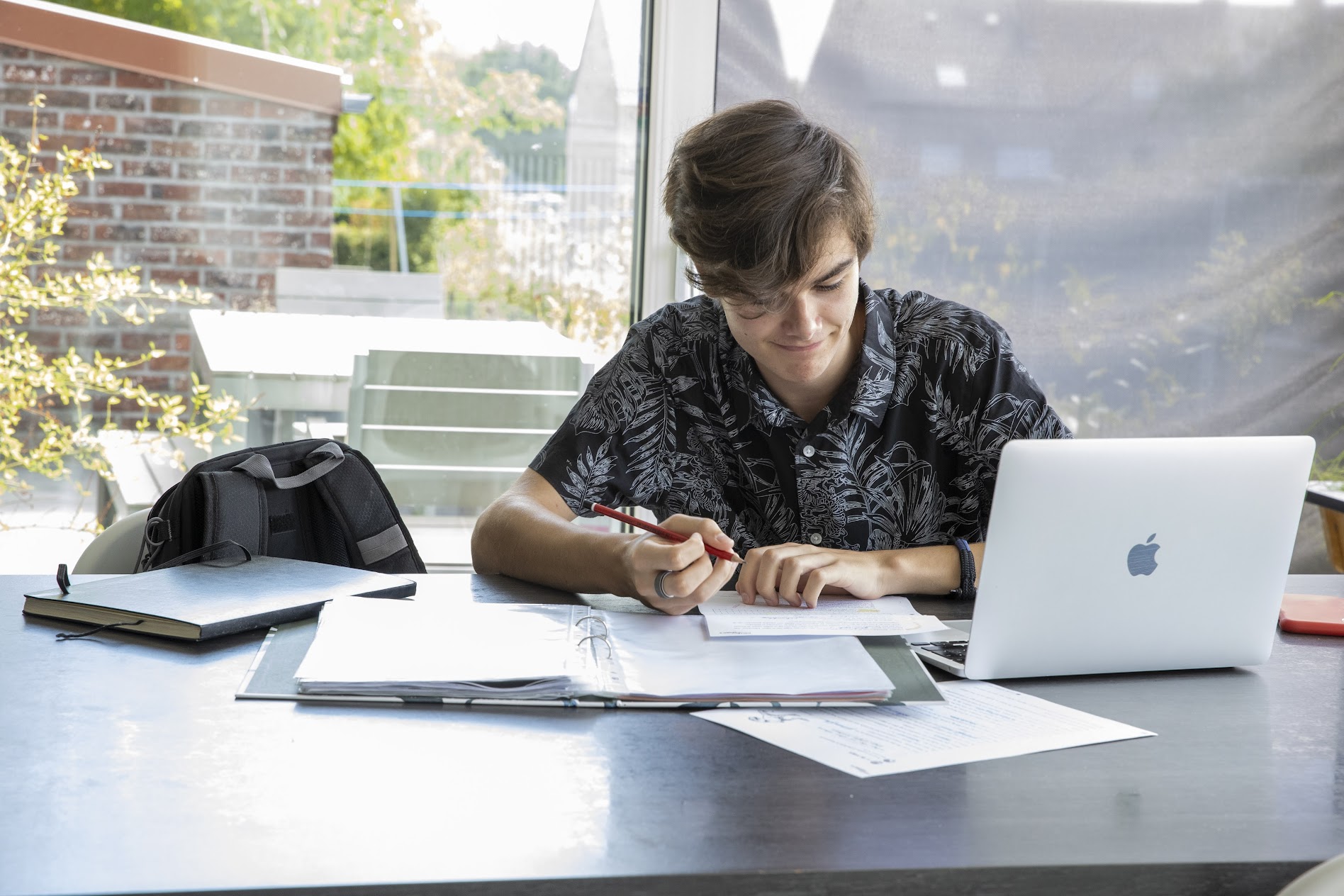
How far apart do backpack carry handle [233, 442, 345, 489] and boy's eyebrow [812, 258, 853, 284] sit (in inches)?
29.6

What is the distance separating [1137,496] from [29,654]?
3.40 feet

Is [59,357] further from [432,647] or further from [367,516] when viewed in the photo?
[432,647]

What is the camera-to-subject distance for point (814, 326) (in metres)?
1.61

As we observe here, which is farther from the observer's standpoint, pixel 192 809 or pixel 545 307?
pixel 545 307

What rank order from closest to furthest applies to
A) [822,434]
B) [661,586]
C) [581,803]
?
[581,803]
[661,586]
[822,434]

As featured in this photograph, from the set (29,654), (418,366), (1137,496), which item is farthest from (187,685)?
(418,366)

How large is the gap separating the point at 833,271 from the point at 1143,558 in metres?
0.60

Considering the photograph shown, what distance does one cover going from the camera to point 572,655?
114cm

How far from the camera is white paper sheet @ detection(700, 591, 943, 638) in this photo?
49.1 inches

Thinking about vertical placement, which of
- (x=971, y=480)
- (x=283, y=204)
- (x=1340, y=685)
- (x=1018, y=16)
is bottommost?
(x=1340, y=685)

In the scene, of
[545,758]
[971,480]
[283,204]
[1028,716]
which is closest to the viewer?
[545,758]

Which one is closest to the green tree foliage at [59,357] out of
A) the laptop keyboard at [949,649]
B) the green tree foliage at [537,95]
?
the green tree foliage at [537,95]

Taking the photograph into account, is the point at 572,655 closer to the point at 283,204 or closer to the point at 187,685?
the point at 187,685

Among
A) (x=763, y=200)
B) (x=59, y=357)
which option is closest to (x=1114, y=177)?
(x=763, y=200)
